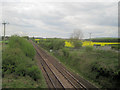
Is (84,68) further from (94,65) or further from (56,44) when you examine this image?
(56,44)

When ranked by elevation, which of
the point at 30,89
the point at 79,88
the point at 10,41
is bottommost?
the point at 79,88

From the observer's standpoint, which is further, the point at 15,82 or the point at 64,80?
the point at 64,80

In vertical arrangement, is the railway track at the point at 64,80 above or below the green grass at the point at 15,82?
below

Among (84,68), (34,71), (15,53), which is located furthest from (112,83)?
(15,53)

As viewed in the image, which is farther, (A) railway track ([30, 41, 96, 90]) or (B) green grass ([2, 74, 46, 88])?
(A) railway track ([30, 41, 96, 90])

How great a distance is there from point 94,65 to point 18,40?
10.2 metres

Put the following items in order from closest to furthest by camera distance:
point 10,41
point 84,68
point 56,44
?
point 10,41, point 84,68, point 56,44

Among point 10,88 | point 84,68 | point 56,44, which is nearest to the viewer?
point 10,88

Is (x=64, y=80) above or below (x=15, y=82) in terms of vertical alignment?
below

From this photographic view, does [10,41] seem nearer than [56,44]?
Yes

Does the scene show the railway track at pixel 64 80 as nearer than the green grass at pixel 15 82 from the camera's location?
No

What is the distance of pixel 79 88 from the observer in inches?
448

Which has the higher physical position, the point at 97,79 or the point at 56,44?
the point at 56,44

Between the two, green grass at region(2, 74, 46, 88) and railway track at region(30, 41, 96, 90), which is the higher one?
green grass at region(2, 74, 46, 88)
